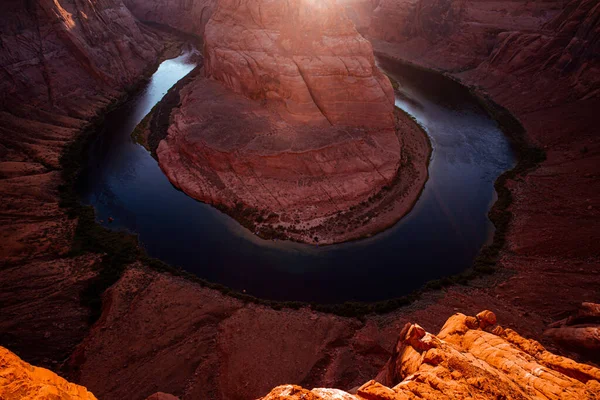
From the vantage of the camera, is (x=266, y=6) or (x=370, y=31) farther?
(x=370, y=31)

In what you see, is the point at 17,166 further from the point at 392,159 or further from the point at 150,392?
the point at 392,159

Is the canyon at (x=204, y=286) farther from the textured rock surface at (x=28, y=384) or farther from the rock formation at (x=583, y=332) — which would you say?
the textured rock surface at (x=28, y=384)

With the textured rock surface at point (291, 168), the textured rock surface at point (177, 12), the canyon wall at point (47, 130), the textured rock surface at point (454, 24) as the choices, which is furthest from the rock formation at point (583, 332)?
the textured rock surface at point (177, 12)

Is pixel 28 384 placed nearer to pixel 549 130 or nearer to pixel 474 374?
pixel 474 374

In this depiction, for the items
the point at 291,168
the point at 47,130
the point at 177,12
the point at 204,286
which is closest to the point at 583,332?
the point at 204,286

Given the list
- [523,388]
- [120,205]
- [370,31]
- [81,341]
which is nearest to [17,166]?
[120,205]

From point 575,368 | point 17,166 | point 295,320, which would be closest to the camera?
point 575,368

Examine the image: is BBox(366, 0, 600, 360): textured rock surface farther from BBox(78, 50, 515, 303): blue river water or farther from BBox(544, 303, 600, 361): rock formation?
BBox(78, 50, 515, 303): blue river water
